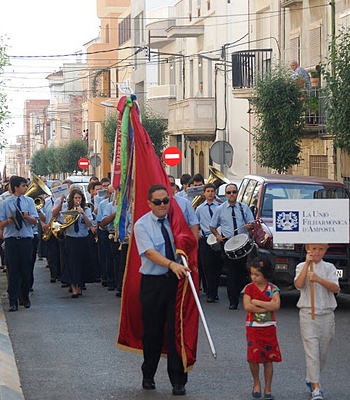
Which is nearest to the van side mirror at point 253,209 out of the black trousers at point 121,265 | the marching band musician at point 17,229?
the black trousers at point 121,265

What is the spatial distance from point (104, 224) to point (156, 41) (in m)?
34.7

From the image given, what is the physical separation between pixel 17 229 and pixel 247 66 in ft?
69.1

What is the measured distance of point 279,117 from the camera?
96.4 feet

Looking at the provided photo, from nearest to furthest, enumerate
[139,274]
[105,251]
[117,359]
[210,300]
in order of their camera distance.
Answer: [139,274] < [117,359] < [210,300] < [105,251]

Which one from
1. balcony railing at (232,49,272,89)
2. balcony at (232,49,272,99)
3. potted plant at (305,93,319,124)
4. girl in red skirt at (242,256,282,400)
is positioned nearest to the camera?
girl in red skirt at (242,256,282,400)

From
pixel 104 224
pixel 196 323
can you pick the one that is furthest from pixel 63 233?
pixel 196 323

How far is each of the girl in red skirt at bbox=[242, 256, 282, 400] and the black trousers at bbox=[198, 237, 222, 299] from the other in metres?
7.81

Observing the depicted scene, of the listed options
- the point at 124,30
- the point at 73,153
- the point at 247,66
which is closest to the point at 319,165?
the point at 247,66

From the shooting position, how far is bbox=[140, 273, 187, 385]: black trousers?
9570 mm

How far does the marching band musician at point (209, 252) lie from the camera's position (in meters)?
17.2

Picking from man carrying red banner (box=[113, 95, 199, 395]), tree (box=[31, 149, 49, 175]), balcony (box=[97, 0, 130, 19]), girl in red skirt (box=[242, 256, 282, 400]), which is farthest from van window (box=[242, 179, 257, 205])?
tree (box=[31, 149, 49, 175])

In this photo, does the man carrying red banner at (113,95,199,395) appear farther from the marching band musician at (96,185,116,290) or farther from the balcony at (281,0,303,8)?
the balcony at (281,0,303,8)

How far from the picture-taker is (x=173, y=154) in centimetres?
3878

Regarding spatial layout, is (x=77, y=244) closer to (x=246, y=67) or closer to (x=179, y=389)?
(x=179, y=389)
